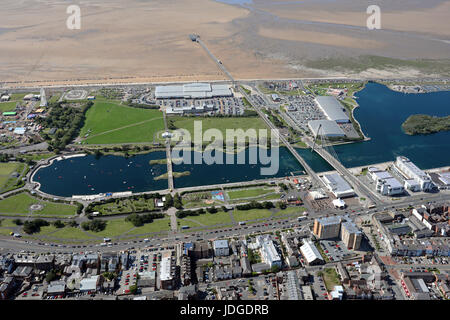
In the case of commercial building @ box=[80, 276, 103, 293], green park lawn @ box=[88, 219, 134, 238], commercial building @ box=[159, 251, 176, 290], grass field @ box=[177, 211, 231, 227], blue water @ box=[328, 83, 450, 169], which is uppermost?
blue water @ box=[328, 83, 450, 169]

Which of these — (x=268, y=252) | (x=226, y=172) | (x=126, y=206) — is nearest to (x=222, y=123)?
(x=226, y=172)

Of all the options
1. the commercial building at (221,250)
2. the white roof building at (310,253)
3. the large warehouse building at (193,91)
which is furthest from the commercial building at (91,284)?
the large warehouse building at (193,91)

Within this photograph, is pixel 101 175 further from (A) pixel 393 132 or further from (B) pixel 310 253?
(A) pixel 393 132

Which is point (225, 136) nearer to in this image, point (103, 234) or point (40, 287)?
point (103, 234)

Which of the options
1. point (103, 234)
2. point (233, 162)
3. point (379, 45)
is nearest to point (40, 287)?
point (103, 234)

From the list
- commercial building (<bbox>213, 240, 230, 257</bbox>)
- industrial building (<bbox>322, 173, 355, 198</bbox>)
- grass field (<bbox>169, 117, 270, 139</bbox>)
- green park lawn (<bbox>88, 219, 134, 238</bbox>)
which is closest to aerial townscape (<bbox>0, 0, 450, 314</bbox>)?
commercial building (<bbox>213, 240, 230, 257</bbox>)

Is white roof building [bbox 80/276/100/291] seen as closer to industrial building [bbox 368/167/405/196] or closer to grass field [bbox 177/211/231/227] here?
grass field [bbox 177/211/231/227]
